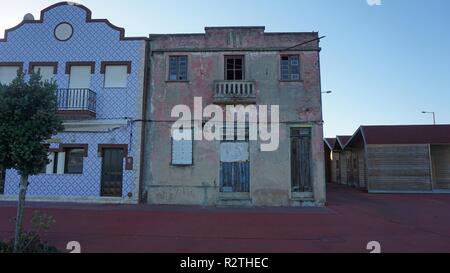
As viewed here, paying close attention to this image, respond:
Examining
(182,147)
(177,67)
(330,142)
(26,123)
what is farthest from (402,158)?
(26,123)

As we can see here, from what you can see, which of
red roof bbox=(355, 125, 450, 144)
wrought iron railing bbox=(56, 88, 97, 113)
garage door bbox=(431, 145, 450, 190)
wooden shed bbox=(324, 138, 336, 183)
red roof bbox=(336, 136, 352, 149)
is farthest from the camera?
wooden shed bbox=(324, 138, 336, 183)

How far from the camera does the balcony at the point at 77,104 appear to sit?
15156mm

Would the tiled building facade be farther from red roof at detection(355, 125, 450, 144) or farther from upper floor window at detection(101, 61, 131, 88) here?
red roof at detection(355, 125, 450, 144)

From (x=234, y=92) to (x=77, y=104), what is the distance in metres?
7.42

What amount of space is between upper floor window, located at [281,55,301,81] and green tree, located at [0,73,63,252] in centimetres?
1119

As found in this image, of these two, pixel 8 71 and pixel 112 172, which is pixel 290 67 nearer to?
pixel 112 172

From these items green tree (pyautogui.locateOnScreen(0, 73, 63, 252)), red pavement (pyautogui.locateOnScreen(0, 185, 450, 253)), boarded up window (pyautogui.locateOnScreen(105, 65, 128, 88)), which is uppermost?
boarded up window (pyautogui.locateOnScreen(105, 65, 128, 88))

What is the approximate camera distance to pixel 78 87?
15953 mm

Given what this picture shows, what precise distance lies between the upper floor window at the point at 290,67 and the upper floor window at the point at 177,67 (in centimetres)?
476

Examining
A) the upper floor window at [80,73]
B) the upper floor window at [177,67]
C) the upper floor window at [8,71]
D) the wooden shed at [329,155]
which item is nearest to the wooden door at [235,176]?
the upper floor window at [177,67]

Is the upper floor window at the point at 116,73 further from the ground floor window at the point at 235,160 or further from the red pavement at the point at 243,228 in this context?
the red pavement at the point at 243,228

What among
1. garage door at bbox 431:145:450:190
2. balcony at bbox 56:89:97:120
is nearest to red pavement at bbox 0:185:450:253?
balcony at bbox 56:89:97:120

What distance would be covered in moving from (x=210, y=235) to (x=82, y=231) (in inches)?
143

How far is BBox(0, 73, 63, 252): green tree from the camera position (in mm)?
6145
